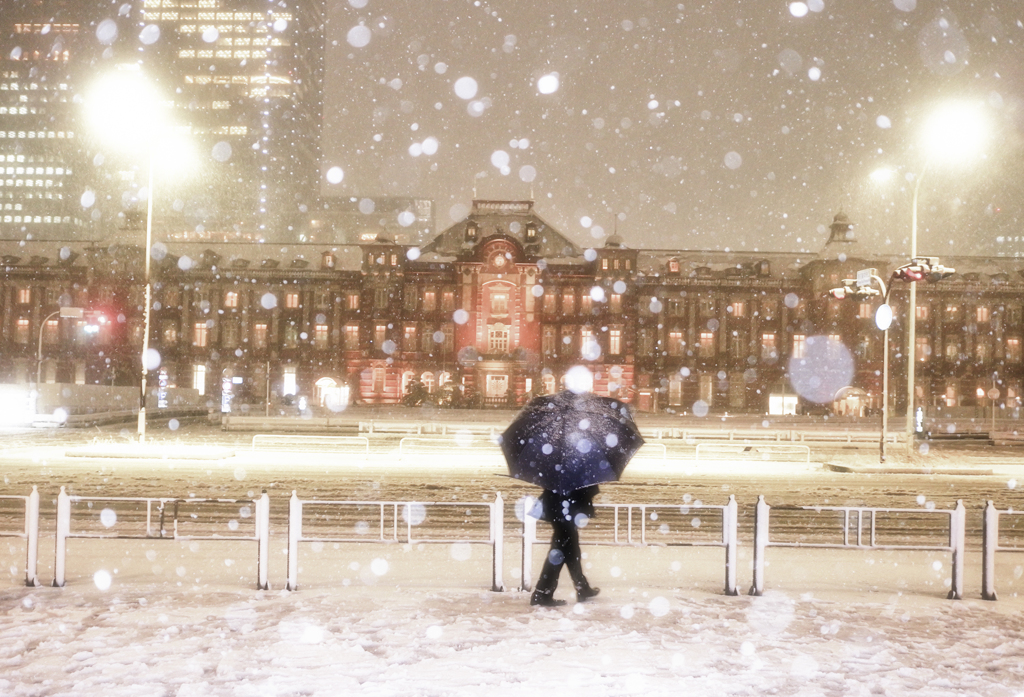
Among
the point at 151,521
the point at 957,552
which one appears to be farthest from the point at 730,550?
the point at 151,521

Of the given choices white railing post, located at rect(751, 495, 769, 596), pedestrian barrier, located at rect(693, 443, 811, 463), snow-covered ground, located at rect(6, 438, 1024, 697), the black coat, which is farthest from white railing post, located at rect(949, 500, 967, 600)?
pedestrian barrier, located at rect(693, 443, 811, 463)

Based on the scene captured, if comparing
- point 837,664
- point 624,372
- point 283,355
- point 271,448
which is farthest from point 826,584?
point 283,355

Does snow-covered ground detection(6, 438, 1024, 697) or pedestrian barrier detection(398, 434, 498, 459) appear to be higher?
snow-covered ground detection(6, 438, 1024, 697)

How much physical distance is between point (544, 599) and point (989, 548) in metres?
3.97

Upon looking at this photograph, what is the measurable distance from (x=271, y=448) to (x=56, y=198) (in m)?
152

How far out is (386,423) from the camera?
36188 millimetres

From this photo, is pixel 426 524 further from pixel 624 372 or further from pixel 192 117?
pixel 192 117

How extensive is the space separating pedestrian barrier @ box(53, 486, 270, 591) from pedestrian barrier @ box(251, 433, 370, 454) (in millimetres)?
11286

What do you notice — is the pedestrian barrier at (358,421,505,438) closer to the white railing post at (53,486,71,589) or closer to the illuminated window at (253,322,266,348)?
the white railing post at (53,486,71,589)

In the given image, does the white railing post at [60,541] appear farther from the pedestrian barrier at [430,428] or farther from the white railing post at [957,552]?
the pedestrian barrier at [430,428]

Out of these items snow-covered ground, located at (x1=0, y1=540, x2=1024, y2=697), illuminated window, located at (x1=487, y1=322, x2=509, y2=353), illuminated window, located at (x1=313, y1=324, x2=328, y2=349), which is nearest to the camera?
snow-covered ground, located at (x1=0, y1=540, x2=1024, y2=697)

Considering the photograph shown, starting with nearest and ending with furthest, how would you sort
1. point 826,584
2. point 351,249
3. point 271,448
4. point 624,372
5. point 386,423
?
point 826,584 → point 271,448 → point 386,423 → point 624,372 → point 351,249

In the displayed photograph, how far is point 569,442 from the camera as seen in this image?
6945mm

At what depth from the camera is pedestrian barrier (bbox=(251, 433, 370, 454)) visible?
25391mm
